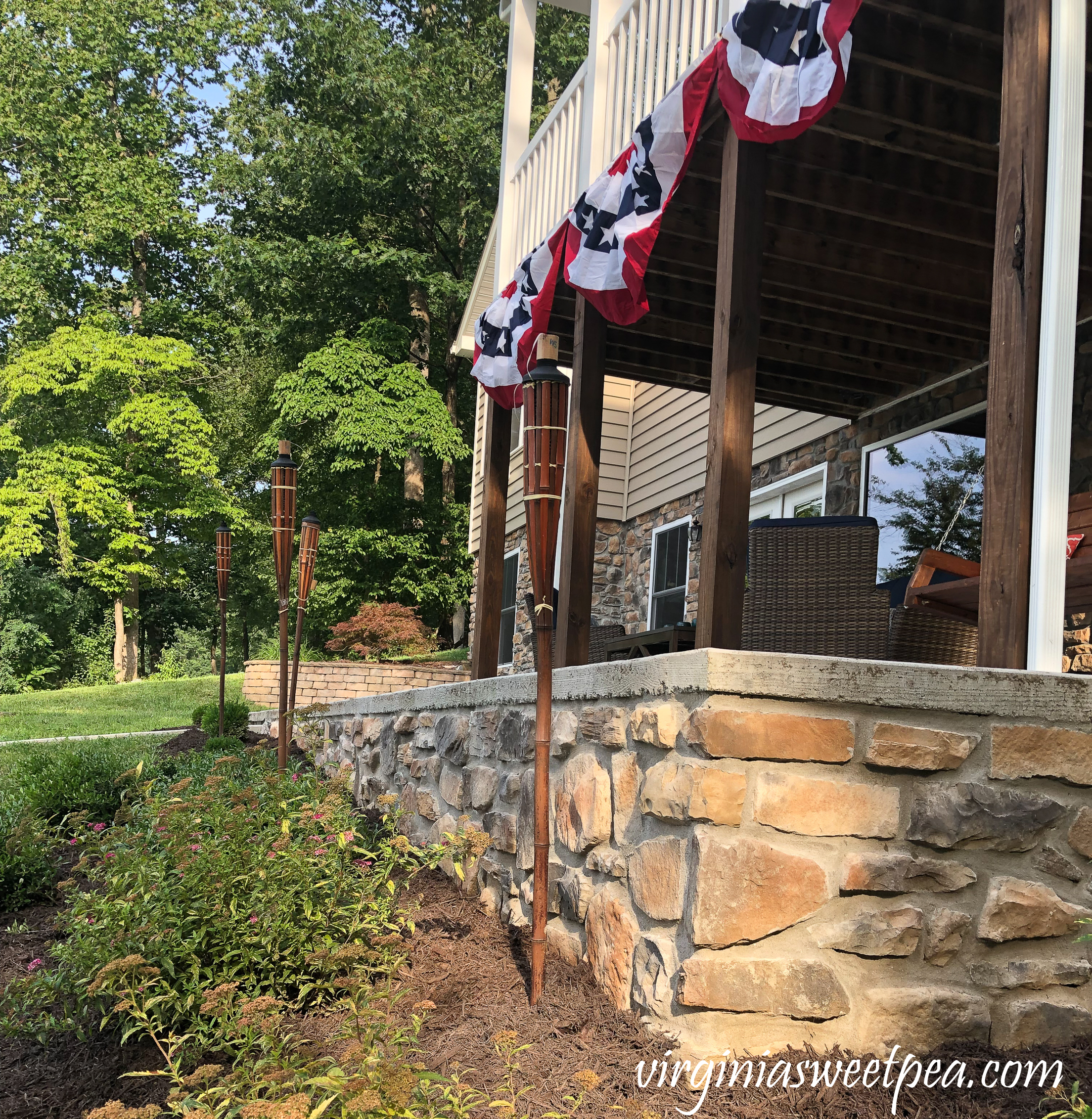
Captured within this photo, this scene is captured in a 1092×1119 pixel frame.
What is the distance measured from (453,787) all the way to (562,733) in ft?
4.63

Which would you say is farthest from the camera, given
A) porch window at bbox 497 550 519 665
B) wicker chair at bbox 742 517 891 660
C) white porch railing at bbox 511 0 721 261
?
porch window at bbox 497 550 519 665

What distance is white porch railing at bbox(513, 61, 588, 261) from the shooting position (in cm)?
583

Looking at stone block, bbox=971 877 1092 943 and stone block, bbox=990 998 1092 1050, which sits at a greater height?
stone block, bbox=971 877 1092 943

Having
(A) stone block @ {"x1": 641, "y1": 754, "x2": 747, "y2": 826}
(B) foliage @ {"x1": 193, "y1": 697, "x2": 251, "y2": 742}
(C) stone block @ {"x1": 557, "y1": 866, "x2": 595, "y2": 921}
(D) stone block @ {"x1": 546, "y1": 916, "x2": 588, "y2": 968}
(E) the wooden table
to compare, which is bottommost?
(B) foliage @ {"x1": 193, "y1": 697, "x2": 251, "y2": 742}

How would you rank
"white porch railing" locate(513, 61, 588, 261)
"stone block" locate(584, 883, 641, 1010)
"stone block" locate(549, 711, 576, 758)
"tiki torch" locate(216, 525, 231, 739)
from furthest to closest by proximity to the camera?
"tiki torch" locate(216, 525, 231, 739)
"white porch railing" locate(513, 61, 588, 261)
"stone block" locate(549, 711, 576, 758)
"stone block" locate(584, 883, 641, 1010)

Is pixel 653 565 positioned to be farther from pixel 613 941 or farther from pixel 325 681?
pixel 613 941

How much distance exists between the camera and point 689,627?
5484 mm

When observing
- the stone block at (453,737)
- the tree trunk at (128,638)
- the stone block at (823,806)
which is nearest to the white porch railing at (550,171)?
the stone block at (453,737)

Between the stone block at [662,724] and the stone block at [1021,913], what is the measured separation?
89 cm

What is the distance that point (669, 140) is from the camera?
12.7 ft

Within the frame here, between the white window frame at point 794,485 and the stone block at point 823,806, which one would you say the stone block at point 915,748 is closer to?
the stone block at point 823,806

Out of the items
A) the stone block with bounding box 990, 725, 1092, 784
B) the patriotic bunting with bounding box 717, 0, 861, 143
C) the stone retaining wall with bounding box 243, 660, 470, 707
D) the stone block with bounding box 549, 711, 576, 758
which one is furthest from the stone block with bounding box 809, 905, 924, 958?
the stone retaining wall with bounding box 243, 660, 470, 707

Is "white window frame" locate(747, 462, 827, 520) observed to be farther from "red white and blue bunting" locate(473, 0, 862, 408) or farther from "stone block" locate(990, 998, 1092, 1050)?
"stone block" locate(990, 998, 1092, 1050)

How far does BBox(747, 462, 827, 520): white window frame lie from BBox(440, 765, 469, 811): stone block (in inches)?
126
